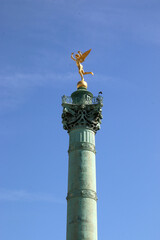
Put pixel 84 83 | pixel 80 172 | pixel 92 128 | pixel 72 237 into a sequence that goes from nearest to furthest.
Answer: pixel 72 237
pixel 80 172
pixel 92 128
pixel 84 83

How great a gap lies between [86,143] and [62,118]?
4369 millimetres

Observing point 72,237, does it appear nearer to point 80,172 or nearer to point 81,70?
point 80,172

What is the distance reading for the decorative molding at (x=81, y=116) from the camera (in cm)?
3856

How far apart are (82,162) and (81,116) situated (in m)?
5.20

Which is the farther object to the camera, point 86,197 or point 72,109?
point 72,109

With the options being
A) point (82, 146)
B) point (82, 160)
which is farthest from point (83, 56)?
point (82, 160)

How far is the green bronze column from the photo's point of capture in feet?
108

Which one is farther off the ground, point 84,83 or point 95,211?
point 84,83

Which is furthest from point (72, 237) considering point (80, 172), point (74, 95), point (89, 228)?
point (74, 95)

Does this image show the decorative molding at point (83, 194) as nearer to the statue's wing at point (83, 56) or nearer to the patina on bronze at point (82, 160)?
the patina on bronze at point (82, 160)

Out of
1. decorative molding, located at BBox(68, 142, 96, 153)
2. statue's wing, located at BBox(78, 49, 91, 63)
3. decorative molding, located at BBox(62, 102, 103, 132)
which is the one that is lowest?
decorative molding, located at BBox(68, 142, 96, 153)

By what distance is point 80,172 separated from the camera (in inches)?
1390

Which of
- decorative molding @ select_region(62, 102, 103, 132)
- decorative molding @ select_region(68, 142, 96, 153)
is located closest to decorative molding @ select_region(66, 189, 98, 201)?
decorative molding @ select_region(68, 142, 96, 153)

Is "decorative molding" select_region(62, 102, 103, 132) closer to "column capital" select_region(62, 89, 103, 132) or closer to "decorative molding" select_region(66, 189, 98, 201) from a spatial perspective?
"column capital" select_region(62, 89, 103, 132)
